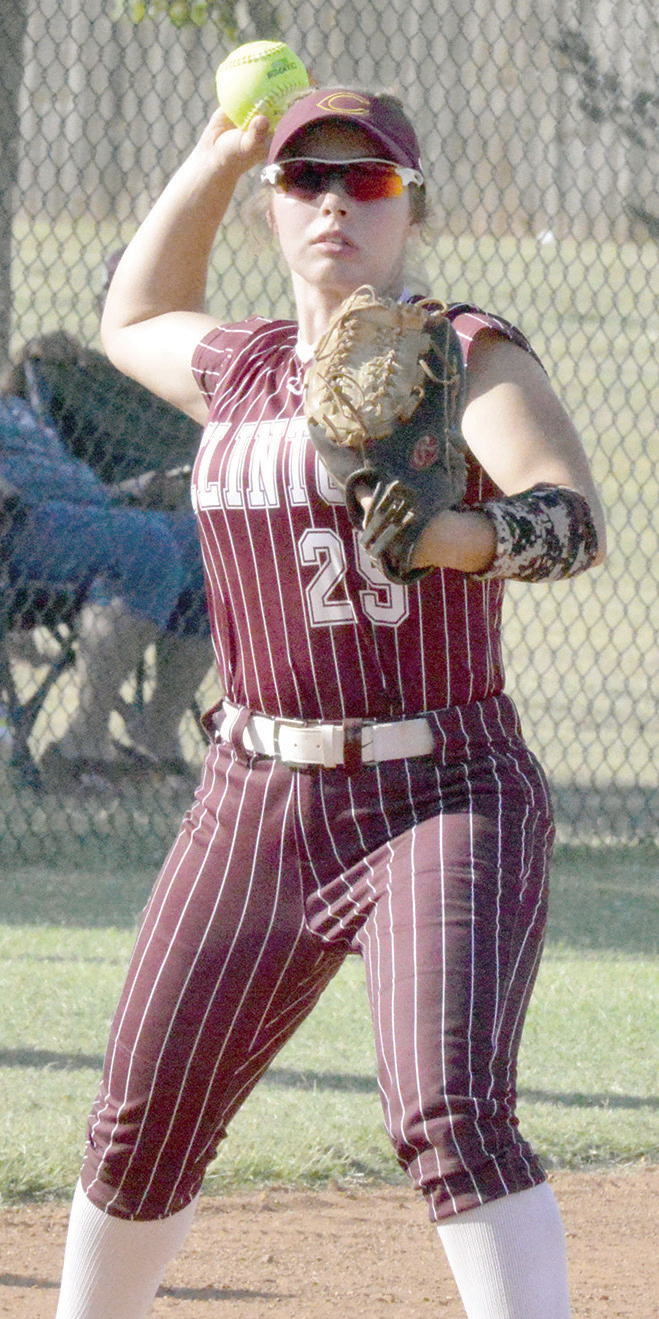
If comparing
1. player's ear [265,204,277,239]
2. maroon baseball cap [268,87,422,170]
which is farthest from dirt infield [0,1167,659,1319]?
maroon baseball cap [268,87,422,170]

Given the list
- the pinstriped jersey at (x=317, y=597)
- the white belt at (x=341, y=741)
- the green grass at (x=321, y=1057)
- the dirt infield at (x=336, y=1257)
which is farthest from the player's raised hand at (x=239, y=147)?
the green grass at (x=321, y=1057)

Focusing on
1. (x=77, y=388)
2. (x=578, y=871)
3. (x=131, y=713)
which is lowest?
(x=578, y=871)

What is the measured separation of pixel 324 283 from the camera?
219cm

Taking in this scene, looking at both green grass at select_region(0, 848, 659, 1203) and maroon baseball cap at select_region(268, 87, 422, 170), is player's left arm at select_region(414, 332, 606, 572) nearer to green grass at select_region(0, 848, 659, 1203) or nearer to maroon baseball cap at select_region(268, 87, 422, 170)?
maroon baseball cap at select_region(268, 87, 422, 170)

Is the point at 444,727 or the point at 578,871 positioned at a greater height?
the point at 444,727

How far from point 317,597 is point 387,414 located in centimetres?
28

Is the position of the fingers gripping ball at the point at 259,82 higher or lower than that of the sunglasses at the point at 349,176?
higher

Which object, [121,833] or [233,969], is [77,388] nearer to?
[121,833]

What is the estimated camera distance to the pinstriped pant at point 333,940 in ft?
6.34

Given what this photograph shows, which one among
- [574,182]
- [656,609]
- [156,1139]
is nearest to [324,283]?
[156,1139]

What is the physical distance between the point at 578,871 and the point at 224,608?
4.38 m

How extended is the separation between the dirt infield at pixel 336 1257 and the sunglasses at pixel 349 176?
183 cm

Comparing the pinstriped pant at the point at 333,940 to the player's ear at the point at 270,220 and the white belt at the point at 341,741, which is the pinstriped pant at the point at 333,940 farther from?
the player's ear at the point at 270,220

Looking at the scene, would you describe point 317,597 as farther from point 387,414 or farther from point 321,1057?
point 321,1057
